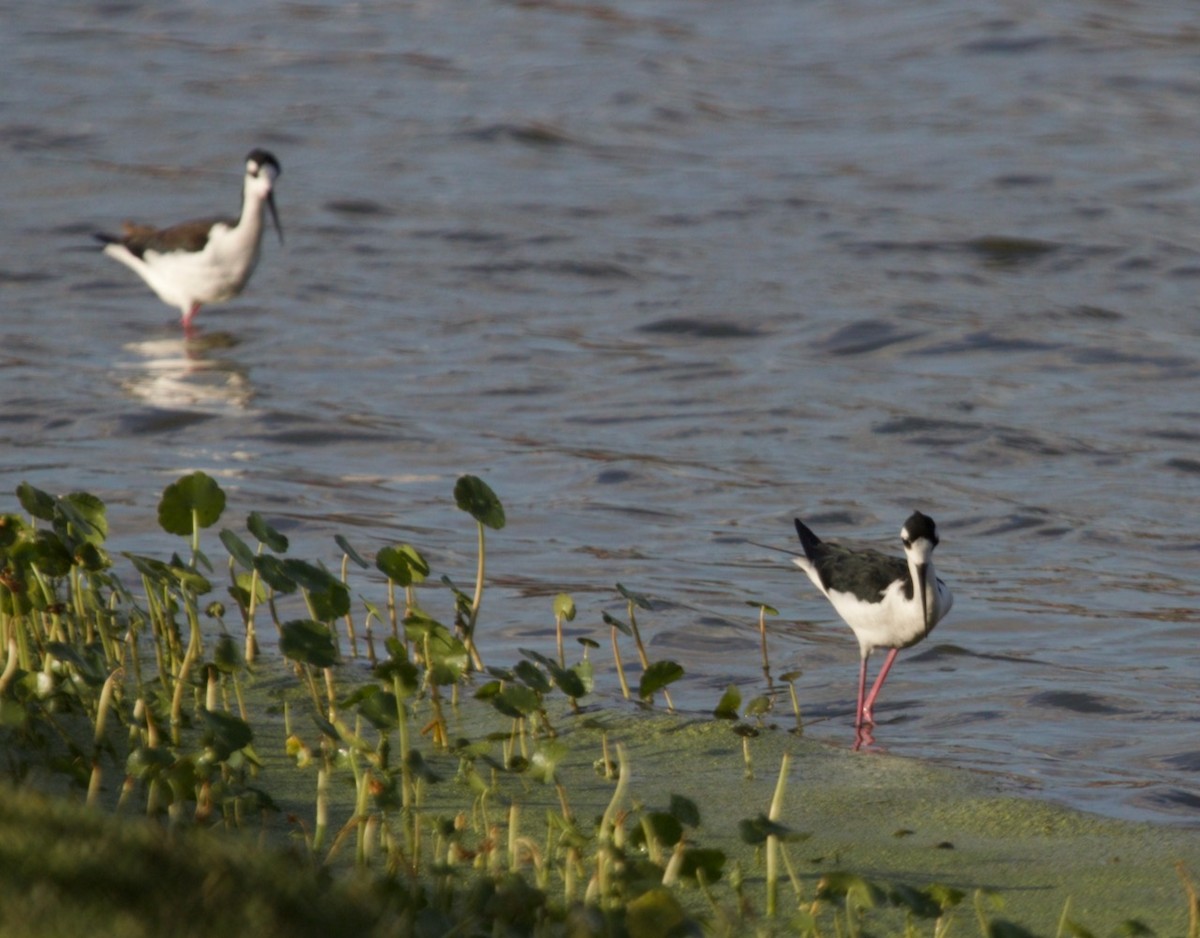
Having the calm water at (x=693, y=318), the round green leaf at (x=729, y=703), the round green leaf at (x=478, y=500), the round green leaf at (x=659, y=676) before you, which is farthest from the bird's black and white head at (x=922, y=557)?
the round green leaf at (x=478, y=500)

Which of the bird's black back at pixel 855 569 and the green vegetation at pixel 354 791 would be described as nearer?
the green vegetation at pixel 354 791

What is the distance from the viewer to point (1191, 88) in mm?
16719

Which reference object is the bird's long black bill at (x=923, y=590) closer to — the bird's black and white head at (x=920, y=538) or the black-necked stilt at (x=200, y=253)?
the bird's black and white head at (x=920, y=538)

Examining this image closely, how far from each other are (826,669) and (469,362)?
15.0 ft

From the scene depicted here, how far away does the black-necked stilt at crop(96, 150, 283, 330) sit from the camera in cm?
1252

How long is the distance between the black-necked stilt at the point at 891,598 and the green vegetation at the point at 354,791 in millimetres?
689

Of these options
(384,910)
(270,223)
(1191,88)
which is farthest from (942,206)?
(384,910)

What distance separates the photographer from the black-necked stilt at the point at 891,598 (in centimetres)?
614

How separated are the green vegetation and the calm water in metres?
1.24

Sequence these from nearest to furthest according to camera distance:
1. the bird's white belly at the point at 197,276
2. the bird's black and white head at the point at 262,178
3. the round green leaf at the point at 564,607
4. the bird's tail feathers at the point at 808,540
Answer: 1. the round green leaf at the point at 564,607
2. the bird's tail feathers at the point at 808,540
3. the bird's white belly at the point at 197,276
4. the bird's black and white head at the point at 262,178

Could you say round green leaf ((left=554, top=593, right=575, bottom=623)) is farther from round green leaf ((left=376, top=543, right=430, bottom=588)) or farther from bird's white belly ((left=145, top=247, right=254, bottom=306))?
bird's white belly ((left=145, top=247, right=254, bottom=306))

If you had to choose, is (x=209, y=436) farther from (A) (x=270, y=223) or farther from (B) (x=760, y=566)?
(A) (x=270, y=223)

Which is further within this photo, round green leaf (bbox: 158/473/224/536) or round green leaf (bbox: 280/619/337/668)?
round green leaf (bbox: 158/473/224/536)

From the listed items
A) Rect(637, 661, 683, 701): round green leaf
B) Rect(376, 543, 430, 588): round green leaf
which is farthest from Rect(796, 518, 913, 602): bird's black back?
Rect(376, 543, 430, 588): round green leaf
